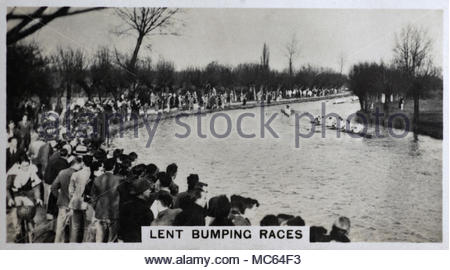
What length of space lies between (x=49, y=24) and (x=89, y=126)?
3.42ft

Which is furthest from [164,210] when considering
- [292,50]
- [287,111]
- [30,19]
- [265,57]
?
[30,19]

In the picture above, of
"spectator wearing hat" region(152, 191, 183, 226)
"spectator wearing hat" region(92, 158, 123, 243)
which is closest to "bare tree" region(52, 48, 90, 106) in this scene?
"spectator wearing hat" region(92, 158, 123, 243)

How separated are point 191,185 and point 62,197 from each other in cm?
120

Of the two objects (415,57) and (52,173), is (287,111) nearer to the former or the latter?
(415,57)

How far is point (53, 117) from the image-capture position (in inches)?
179

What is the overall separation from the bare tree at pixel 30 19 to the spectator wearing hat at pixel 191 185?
6.07 feet

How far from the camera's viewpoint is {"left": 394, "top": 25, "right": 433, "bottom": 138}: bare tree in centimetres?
461

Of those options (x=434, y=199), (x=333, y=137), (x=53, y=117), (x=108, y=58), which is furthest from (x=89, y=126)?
(x=434, y=199)

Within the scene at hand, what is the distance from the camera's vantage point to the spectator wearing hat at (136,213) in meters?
4.45

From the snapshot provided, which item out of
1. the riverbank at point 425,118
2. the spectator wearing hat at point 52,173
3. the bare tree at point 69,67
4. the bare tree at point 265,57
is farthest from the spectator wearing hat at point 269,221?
the bare tree at point 69,67

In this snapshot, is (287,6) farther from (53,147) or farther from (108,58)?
(53,147)

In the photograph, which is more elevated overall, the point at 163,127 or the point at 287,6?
the point at 287,6

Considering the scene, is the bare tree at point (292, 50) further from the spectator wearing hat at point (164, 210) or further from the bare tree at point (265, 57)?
the spectator wearing hat at point (164, 210)

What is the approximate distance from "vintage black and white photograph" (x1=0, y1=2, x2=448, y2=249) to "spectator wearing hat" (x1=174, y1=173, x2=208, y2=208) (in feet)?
0.04
